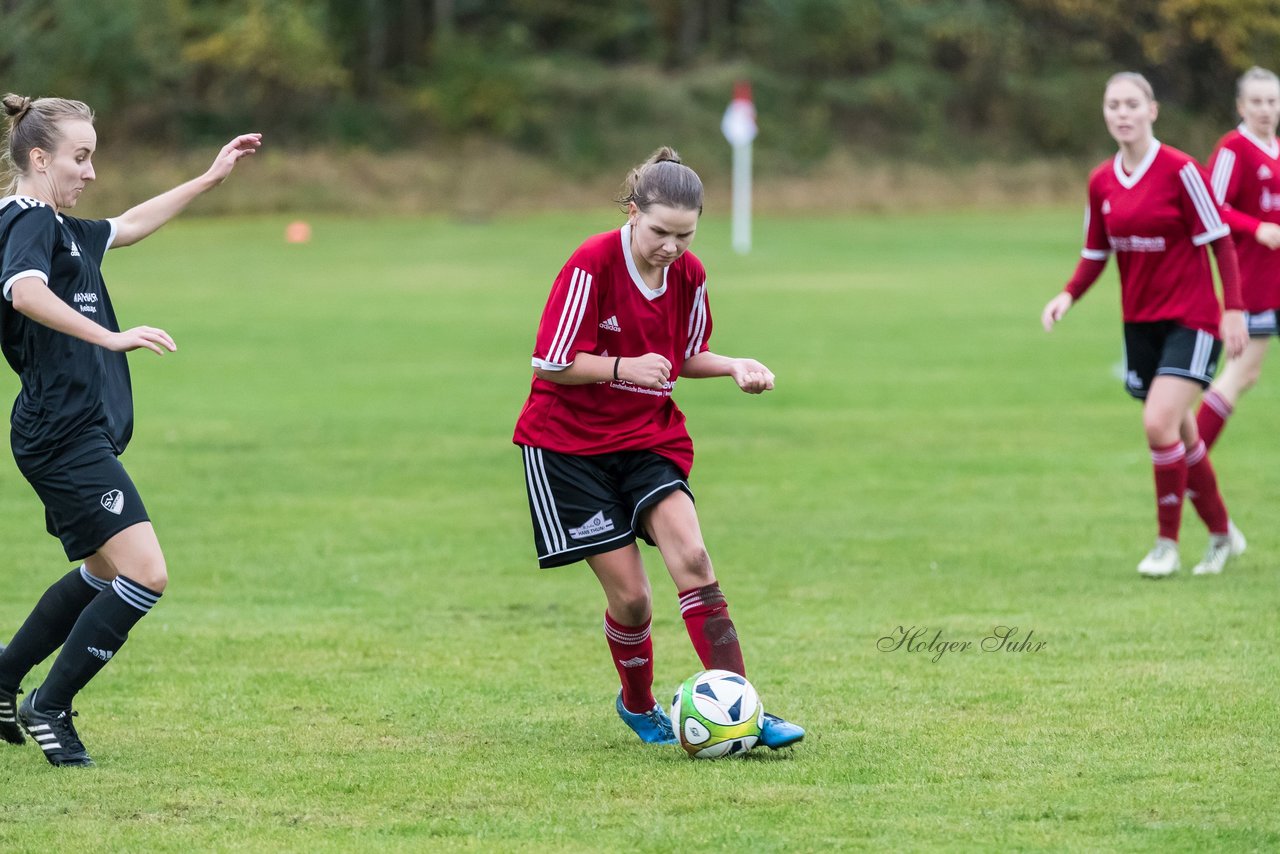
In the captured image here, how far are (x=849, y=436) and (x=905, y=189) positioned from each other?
125 ft

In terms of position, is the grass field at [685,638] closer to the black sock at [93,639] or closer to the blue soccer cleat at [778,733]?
the blue soccer cleat at [778,733]

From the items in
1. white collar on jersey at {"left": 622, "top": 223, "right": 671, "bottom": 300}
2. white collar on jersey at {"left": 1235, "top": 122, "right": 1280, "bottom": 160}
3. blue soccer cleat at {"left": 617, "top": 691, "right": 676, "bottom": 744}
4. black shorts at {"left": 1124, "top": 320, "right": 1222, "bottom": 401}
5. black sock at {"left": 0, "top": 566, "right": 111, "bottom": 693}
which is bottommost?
blue soccer cleat at {"left": 617, "top": 691, "right": 676, "bottom": 744}

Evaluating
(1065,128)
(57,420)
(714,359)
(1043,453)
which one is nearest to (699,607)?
(714,359)

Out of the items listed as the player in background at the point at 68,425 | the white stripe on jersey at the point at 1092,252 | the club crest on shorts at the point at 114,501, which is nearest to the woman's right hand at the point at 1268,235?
the white stripe on jersey at the point at 1092,252

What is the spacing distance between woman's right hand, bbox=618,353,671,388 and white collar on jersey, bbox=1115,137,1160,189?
150 inches

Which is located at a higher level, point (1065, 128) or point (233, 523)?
point (233, 523)

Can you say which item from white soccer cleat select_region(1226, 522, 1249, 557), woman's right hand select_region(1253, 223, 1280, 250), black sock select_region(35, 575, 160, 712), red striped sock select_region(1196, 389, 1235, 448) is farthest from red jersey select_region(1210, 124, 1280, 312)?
black sock select_region(35, 575, 160, 712)

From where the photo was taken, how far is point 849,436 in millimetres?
13812

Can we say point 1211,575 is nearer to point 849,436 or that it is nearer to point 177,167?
point 849,436

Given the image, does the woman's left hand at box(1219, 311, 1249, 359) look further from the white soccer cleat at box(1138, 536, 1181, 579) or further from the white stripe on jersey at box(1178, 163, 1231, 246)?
the white soccer cleat at box(1138, 536, 1181, 579)

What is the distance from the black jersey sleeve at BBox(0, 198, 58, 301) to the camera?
5.17m

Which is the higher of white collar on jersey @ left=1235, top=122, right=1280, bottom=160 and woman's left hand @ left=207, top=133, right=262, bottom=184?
woman's left hand @ left=207, top=133, right=262, bottom=184

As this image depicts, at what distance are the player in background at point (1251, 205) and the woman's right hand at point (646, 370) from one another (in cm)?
465

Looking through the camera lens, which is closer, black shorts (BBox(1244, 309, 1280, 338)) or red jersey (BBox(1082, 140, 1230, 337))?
red jersey (BBox(1082, 140, 1230, 337))
